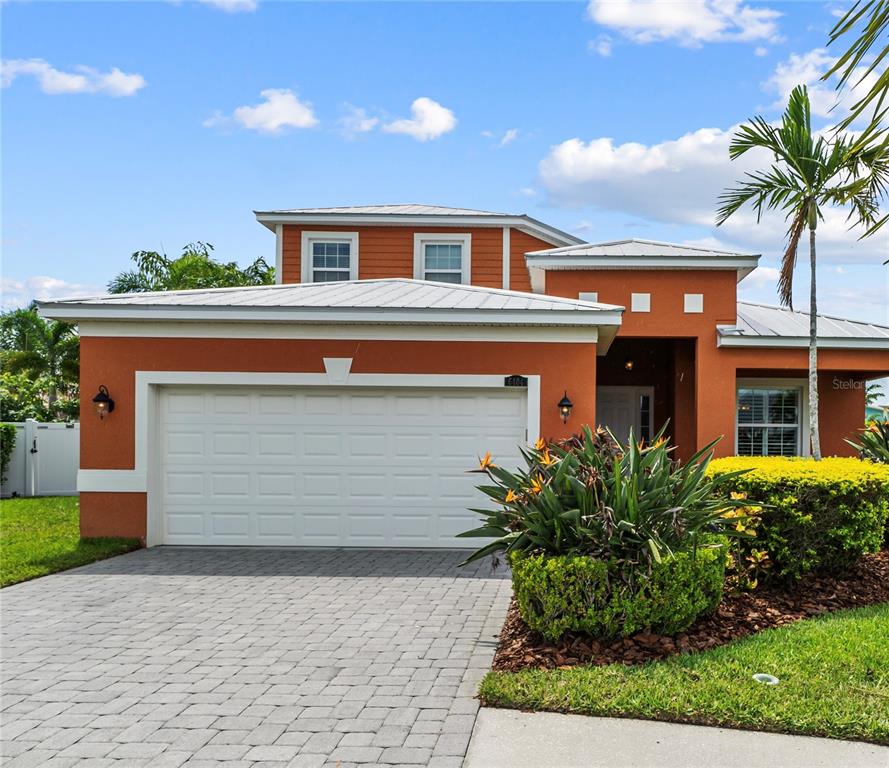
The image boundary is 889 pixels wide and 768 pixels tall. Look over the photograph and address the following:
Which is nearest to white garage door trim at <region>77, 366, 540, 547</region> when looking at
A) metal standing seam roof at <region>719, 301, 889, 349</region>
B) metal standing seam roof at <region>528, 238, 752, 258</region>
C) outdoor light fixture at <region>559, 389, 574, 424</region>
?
outdoor light fixture at <region>559, 389, 574, 424</region>

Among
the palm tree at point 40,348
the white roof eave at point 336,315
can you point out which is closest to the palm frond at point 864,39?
the white roof eave at point 336,315

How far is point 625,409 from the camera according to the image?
18.3 m

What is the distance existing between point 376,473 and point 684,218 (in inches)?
394

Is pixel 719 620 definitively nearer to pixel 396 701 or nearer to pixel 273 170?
pixel 396 701

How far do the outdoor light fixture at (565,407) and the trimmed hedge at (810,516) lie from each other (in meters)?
3.48

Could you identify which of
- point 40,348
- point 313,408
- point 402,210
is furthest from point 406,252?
point 40,348

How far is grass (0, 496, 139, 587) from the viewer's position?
9.49m

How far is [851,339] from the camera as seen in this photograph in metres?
14.6

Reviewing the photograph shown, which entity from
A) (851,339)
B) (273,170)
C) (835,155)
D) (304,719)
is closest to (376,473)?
(304,719)

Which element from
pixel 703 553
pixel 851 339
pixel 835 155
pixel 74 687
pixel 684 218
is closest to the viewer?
pixel 74 687

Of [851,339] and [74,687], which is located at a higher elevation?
[851,339]

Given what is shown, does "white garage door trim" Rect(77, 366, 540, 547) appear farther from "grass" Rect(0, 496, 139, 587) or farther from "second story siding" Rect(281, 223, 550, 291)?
"second story siding" Rect(281, 223, 550, 291)

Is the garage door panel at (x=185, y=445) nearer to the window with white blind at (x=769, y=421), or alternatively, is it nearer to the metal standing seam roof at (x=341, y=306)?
the metal standing seam roof at (x=341, y=306)

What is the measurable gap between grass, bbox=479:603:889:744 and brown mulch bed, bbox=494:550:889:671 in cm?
18
